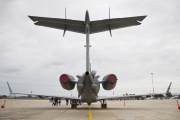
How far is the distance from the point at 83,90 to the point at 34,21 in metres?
6.38

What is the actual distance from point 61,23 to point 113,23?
301 centimetres

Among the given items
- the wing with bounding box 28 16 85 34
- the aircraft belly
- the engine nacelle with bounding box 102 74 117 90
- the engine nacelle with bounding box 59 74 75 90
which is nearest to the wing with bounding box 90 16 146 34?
the wing with bounding box 28 16 85 34

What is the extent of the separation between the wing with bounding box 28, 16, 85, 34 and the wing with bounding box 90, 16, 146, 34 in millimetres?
754

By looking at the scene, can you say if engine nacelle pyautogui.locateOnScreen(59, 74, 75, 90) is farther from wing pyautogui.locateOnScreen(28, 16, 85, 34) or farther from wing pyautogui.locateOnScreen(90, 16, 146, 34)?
wing pyautogui.locateOnScreen(90, 16, 146, 34)

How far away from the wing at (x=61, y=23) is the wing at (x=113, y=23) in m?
0.75

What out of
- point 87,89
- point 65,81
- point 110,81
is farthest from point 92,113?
point 65,81

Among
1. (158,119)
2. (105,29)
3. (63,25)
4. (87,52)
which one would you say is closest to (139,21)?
(105,29)

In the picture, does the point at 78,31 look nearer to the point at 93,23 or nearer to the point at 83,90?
the point at 93,23

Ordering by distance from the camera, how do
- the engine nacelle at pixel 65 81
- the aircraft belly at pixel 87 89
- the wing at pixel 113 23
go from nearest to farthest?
the wing at pixel 113 23
the aircraft belly at pixel 87 89
the engine nacelle at pixel 65 81

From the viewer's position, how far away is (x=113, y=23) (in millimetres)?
11180

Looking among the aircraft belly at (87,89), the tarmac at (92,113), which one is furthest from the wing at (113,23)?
the tarmac at (92,113)

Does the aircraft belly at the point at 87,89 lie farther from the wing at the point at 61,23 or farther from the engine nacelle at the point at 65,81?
the wing at the point at 61,23

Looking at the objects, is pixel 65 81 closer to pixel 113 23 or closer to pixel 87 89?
pixel 87 89

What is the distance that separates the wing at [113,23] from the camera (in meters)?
10.6
